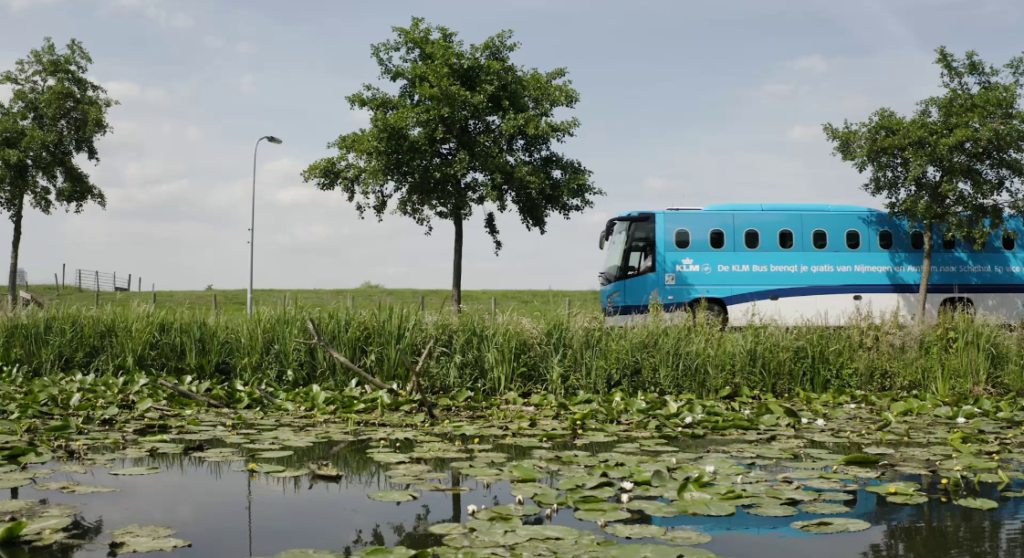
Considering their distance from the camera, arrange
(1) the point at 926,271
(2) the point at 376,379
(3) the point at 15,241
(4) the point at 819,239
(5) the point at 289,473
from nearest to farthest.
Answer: (5) the point at 289,473 < (2) the point at 376,379 < (4) the point at 819,239 < (1) the point at 926,271 < (3) the point at 15,241

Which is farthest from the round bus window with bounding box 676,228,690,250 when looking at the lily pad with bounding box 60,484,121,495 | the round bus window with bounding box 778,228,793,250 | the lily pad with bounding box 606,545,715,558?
the lily pad with bounding box 606,545,715,558

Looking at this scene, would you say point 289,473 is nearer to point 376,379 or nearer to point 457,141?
point 376,379

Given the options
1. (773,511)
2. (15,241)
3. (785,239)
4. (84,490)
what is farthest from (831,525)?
(15,241)

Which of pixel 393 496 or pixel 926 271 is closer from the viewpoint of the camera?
pixel 393 496

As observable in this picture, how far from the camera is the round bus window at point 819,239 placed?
21.8m

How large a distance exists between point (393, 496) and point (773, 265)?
18447mm

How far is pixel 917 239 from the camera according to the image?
79.9 ft

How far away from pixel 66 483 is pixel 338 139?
26787 mm

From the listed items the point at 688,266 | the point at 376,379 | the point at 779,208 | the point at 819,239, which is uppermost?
the point at 779,208

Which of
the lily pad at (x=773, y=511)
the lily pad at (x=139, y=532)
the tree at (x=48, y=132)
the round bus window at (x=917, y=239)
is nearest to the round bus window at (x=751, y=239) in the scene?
the round bus window at (x=917, y=239)

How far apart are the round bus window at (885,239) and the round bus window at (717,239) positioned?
5.27 meters

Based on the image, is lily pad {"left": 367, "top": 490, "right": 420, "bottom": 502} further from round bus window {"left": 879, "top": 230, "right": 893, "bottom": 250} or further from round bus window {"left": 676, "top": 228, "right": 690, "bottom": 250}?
round bus window {"left": 879, "top": 230, "right": 893, "bottom": 250}

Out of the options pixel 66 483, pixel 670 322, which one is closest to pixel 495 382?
pixel 670 322

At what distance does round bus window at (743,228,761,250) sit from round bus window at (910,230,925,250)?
19.9 ft
